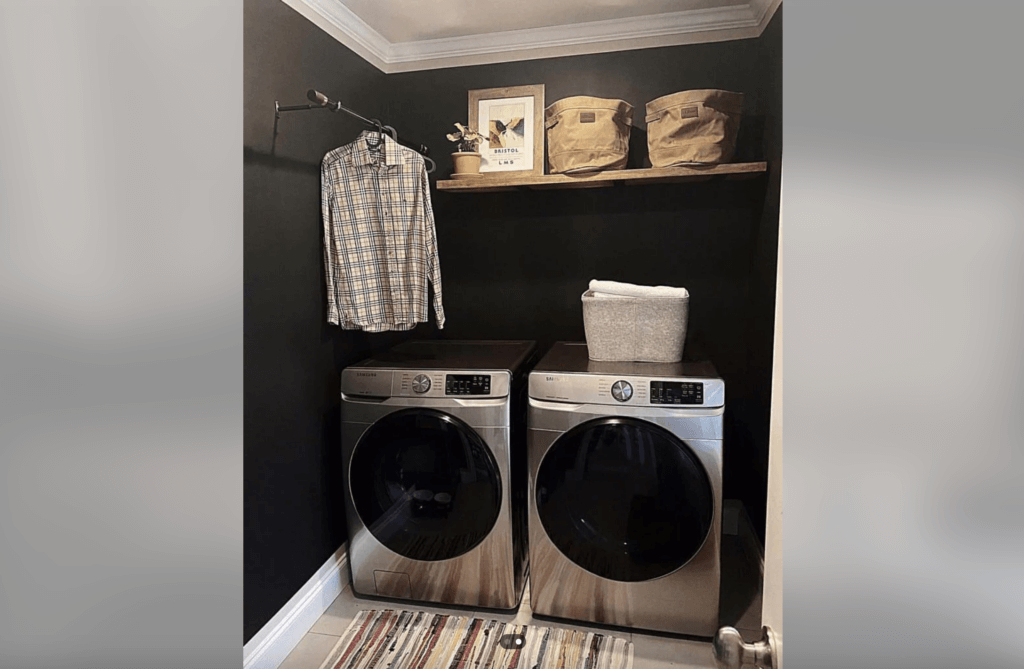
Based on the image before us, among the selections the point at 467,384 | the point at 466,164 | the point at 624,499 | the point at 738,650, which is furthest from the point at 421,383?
the point at 738,650

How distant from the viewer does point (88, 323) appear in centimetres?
11

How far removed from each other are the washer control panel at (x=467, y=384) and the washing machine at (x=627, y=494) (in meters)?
0.16

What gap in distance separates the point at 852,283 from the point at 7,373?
0.24 metres

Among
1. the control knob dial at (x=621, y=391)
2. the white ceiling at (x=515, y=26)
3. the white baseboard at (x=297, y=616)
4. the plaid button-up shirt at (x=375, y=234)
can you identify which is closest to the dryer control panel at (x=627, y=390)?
the control knob dial at (x=621, y=391)

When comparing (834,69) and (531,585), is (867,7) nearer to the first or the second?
(834,69)

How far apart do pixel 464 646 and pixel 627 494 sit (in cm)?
72

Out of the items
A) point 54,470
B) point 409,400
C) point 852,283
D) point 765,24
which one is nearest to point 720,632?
point 852,283

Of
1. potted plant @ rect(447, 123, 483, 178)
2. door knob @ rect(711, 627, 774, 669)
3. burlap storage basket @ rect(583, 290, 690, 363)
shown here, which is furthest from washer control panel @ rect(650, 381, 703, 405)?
door knob @ rect(711, 627, 774, 669)

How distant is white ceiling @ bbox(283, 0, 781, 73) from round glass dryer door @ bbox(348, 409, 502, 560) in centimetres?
148

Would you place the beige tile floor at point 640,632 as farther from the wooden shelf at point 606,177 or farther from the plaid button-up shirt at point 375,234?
the wooden shelf at point 606,177

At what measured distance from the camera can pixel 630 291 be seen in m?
2.26

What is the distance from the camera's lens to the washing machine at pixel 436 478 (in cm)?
216

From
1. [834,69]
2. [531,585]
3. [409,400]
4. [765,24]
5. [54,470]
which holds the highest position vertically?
[765,24]

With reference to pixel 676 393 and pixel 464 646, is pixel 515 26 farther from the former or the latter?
pixel 464 646
